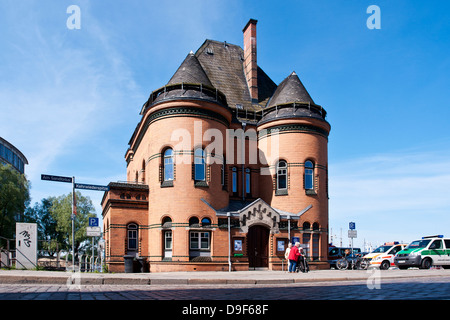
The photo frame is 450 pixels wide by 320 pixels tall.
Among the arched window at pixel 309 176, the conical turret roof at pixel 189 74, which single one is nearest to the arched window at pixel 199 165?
the conical turret roof at pixel 189 74

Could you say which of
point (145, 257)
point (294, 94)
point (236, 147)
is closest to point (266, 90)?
point (294, 94)

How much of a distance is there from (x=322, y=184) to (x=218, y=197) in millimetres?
7297

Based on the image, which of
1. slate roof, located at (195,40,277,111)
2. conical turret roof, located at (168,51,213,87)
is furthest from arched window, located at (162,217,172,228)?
slate roof, located at (195,40,277,111)

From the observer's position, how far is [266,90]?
35.0 metres

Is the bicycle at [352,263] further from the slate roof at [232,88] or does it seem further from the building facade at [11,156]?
the building facade at [11,156]

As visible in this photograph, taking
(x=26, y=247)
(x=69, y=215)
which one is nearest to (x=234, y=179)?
(x=26, y=247)

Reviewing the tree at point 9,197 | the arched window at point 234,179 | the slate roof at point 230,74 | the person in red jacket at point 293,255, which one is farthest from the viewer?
the tree at point 9,197

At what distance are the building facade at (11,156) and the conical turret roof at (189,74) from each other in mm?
59487

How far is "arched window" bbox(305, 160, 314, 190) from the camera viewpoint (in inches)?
1145

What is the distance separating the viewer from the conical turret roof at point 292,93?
98.7 ft

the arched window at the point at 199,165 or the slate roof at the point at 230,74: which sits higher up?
the slate roof at the point at 230,74

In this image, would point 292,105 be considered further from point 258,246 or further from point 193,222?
point 193,222
